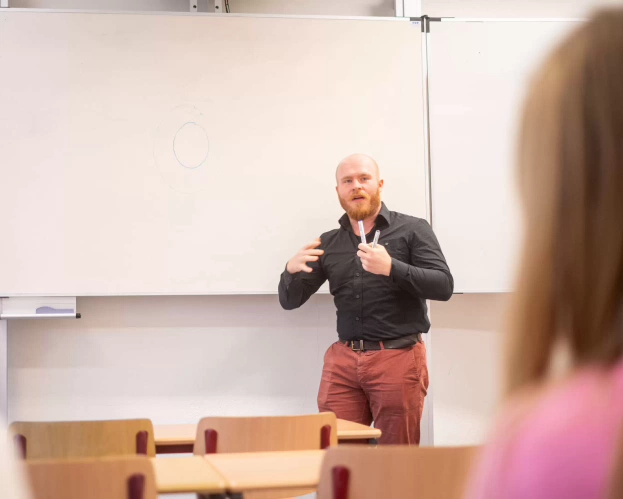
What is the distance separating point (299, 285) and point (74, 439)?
1.64m

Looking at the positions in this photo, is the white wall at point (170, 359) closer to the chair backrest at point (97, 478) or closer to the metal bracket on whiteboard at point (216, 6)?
the metal bracket on whiteboard at point (216, 6)

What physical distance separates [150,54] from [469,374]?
245 cm

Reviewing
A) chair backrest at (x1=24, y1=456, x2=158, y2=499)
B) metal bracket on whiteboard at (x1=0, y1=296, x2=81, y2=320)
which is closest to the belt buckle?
metal bracket on whiteboard at (x1=0, y1=296, x2=81, y2=320)

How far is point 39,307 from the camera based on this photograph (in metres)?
3.76

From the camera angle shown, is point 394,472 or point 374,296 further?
point 374,296

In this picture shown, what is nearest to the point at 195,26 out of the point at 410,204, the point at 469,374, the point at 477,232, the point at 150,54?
the point at 150,54

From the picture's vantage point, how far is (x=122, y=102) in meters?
3.86

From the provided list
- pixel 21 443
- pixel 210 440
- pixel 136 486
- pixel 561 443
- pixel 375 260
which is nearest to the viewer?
pixel 561 443

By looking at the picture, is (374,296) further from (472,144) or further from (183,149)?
(183,149)

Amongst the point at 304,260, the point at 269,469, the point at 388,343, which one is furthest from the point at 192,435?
the point at 388,343

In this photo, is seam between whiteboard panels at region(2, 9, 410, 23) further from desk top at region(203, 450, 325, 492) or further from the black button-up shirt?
desk top at region(203, 450, 325, 492)

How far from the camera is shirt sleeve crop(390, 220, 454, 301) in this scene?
3297 millimetres

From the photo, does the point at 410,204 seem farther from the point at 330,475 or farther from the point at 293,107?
the point at 330,475

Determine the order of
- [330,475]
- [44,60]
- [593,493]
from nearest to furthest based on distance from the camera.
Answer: [593,493]
[330,475]
[44,60]
